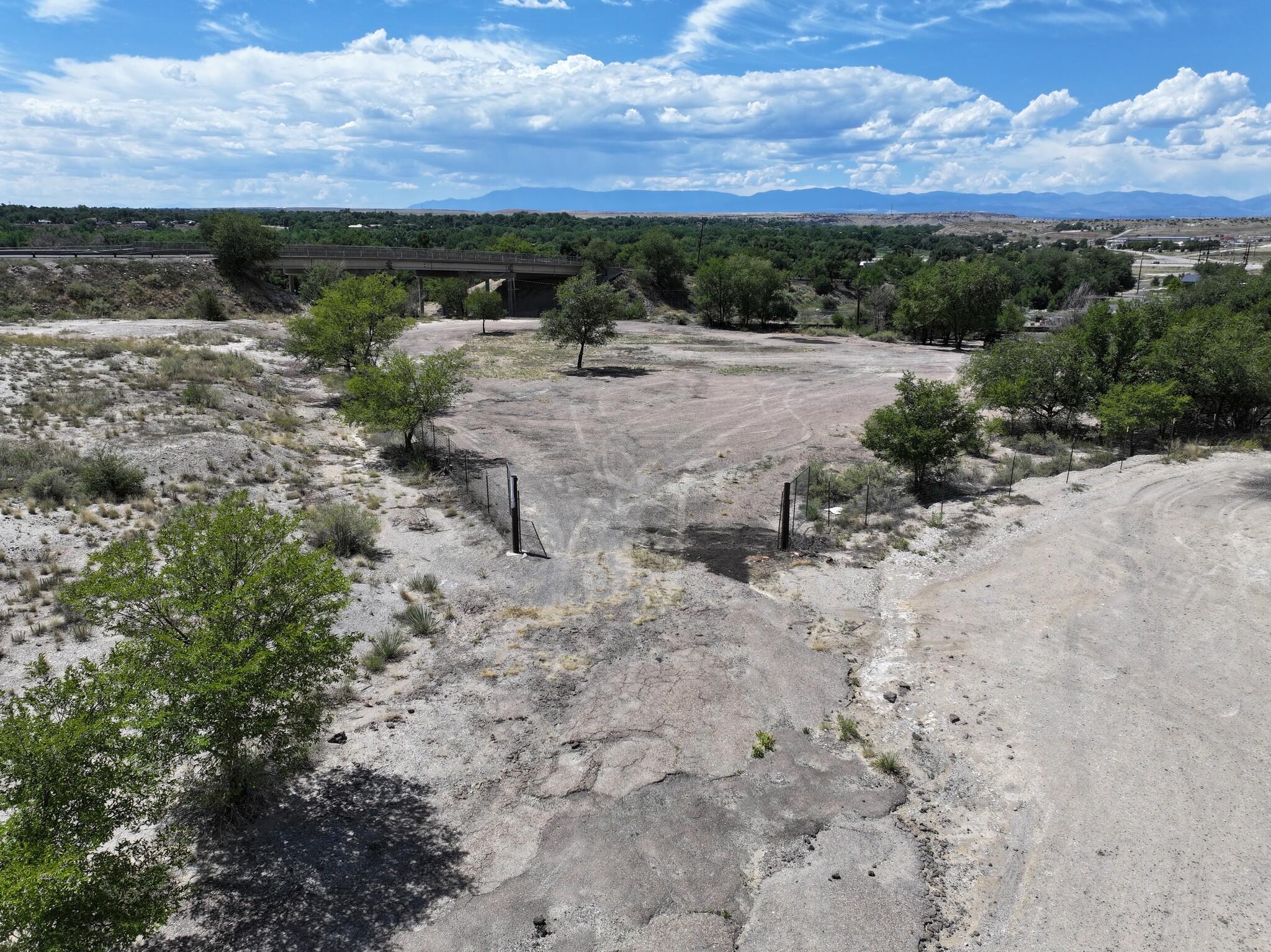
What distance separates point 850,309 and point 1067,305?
25.9 m

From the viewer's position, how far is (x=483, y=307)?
3211 inches

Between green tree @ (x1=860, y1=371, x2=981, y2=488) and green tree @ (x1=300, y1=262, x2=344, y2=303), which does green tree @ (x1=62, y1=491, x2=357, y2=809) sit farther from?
green tree @ (x1=300, y1=262, x2=344, y2=303)

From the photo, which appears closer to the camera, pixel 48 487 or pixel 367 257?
pixel 48 487

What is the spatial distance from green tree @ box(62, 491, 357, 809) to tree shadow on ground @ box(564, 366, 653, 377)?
145ft

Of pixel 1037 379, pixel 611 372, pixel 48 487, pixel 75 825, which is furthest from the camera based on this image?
pixel 611 372

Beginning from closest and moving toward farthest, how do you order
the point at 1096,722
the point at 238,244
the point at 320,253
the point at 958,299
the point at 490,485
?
the point at 1096,722
the point at 490,485
the point at 958,299
the point at 238,244
the point at 320,253

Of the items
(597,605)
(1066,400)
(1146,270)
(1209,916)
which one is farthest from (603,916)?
(1146,270)

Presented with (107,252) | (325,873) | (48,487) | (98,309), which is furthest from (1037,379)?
(107,252)

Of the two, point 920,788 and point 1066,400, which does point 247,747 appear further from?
A: point 1066,400

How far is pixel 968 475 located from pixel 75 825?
96.9ft

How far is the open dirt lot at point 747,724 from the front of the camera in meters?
9.99

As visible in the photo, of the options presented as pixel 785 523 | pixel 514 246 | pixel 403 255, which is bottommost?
pixel 785 523

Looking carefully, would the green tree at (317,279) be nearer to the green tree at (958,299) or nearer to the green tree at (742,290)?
the green tree at (742,290)

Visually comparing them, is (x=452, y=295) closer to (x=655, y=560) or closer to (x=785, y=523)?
(x=655, y=560)
